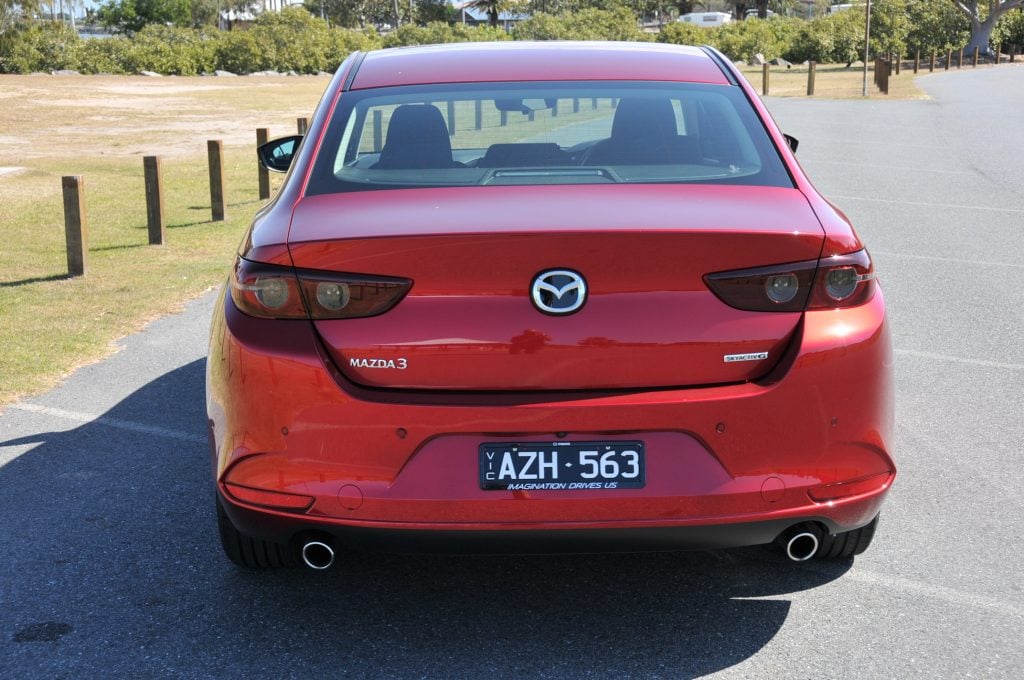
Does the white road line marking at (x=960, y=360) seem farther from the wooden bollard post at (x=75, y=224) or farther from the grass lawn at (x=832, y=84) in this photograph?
the grass lawn at (x=832, y=84)

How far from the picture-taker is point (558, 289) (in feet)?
10.1

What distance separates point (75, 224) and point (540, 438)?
734 cm

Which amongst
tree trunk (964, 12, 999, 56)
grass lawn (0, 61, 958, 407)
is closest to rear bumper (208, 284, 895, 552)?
grass lawn (0, 61, 958, 407)

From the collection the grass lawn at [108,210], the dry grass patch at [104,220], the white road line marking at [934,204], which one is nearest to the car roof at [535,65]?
the grass lawn at [108,210]

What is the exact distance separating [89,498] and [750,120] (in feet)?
9.17

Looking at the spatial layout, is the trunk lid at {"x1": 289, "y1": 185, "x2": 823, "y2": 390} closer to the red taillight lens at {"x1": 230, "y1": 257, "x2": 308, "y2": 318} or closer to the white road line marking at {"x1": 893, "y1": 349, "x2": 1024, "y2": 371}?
the red taillight lens at {"x1": 230, "y1": 257, "x2": 308, "y2": 318}

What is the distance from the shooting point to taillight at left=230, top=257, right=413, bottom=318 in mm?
3119

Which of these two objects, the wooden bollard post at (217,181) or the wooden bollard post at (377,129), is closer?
the wooden bollard post at (377,129)

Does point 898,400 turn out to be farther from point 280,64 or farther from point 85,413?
point 280,64

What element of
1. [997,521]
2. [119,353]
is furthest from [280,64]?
[997,521]

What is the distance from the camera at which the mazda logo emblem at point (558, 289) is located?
3076 millimetres

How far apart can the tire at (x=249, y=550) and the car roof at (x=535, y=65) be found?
1544mm

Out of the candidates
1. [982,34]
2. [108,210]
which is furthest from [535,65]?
[982,34]

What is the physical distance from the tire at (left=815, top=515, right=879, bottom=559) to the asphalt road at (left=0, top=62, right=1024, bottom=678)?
11 centimetres
